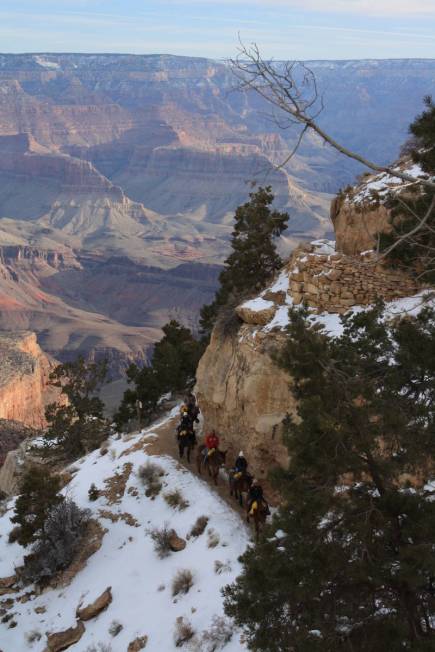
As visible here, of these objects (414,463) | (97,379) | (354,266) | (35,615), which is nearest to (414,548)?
(414,463)

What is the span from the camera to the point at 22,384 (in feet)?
222

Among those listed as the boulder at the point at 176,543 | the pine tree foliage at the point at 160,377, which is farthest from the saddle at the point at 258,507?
the pine tree foliage at the point at 160,377

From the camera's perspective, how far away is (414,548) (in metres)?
9.10

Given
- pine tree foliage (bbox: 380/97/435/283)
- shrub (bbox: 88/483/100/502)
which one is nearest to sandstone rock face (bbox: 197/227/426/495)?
pine tree foliage (bbox: 380/97/435/283)

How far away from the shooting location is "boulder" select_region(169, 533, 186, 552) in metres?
17.8

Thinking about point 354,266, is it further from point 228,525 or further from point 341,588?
point 341,588

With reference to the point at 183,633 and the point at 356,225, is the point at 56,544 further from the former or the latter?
the point at 356,225

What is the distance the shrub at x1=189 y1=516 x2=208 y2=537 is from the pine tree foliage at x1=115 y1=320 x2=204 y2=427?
584 inches

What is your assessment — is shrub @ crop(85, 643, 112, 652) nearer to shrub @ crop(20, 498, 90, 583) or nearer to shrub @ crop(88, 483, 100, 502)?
shrub @ crop(20, 498, 90, 583)

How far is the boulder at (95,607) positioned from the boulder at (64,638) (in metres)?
0.28

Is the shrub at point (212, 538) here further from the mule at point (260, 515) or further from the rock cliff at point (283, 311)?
the rock cliff at point (283, 311)

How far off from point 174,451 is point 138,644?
28.1ft

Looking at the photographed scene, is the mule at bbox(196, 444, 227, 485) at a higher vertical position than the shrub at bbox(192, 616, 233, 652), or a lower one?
higher

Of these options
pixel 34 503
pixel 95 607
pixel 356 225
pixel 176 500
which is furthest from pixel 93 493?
pixel 356 225
